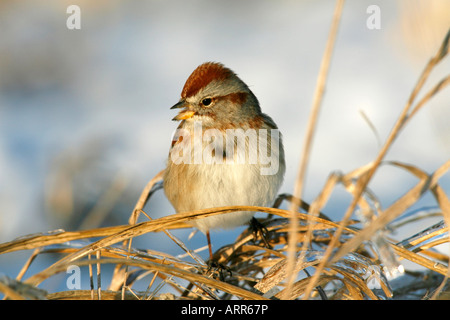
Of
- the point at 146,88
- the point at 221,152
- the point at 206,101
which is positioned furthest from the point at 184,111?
the point at 146,88

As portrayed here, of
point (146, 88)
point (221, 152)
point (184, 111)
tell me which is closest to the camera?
point (221, 152)

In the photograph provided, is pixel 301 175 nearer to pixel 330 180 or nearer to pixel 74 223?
pixel 330 180

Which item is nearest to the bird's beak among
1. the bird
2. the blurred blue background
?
the bird

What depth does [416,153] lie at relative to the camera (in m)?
3.62

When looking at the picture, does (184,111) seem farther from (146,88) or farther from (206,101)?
(146,88)

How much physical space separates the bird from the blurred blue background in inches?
18.8

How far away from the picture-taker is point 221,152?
2.75 metres

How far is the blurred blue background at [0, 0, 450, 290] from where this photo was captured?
11.5 ft

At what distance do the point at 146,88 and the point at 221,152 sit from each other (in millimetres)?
2017

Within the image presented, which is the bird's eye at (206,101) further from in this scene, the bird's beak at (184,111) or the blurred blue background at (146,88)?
the blurred blue background at (146,88)

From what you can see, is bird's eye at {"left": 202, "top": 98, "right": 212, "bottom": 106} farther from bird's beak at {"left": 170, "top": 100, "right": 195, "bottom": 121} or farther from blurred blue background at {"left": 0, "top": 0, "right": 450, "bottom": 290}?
blurred blue background at {"left": 0, "top": 0, "right": 450, "bottom": 290}

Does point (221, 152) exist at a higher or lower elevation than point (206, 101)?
lower
